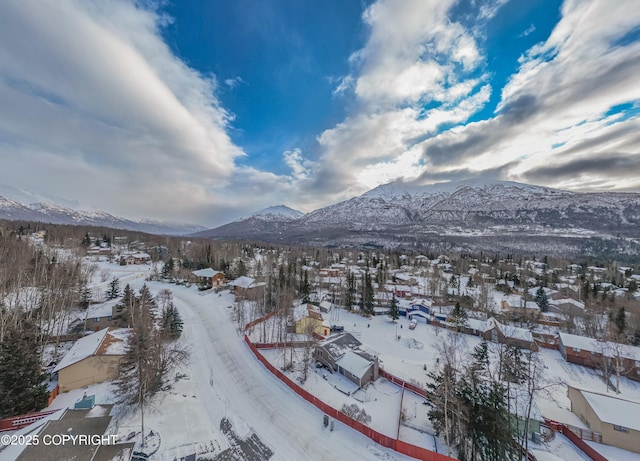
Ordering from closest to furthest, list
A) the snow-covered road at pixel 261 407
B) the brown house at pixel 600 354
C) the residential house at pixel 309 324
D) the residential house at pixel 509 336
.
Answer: the snow-covered road at pixel 261 407 < the brown house at pixel 600 354 < the residential house at pixel 309 324 < the residential house at pixel 509 336

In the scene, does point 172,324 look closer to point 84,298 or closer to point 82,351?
point 82,351

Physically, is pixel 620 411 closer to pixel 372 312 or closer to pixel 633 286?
pixel 372 312

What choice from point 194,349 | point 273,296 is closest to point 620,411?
point 194,349

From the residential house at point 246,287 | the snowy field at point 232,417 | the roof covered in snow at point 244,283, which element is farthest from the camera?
the roof covered in snow at point 244,283

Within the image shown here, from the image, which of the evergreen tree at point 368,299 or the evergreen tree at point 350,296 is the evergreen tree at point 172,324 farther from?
the evergreen tree at point 368,299

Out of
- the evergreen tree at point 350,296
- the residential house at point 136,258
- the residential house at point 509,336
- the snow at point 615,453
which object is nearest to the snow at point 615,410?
the snow at point 615,453

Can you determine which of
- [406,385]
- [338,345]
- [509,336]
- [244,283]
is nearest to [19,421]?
[338,345]
